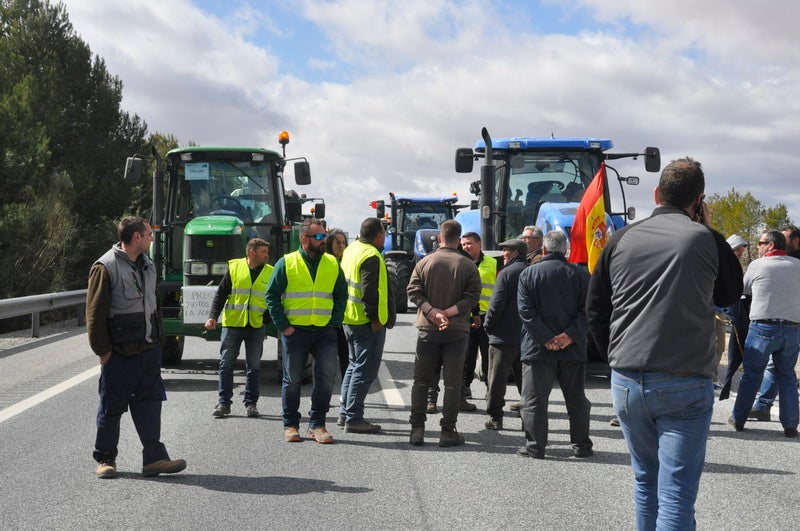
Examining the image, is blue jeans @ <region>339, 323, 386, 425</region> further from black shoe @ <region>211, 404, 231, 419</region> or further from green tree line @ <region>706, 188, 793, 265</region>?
green tree line @ <region>706, 188, 793, 265</region>

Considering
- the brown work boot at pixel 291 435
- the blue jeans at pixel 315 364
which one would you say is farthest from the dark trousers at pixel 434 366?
the brown work boot at pixel 291 435

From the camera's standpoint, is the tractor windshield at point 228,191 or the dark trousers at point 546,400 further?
the tractor windshield at point 228,191

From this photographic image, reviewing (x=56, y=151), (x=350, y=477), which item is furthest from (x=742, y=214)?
(x=350, y=477)

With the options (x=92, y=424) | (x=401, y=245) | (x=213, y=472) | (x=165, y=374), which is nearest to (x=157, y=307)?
(x=213, y=472)

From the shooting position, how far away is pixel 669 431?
14.1ft

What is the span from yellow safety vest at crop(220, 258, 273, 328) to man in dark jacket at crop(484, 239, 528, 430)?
243cm

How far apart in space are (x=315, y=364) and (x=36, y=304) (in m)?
9.46

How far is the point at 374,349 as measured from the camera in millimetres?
9211

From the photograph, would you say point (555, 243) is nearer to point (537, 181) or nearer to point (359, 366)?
point (359, 366)

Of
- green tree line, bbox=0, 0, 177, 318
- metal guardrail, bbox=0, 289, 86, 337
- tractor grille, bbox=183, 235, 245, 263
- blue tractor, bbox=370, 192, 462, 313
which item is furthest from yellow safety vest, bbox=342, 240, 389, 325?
green tree line, bbox=0, 0, 177, 318

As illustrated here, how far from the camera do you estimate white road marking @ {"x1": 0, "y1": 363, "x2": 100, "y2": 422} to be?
962 cm

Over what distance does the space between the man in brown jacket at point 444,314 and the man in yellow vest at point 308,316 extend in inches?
29.1

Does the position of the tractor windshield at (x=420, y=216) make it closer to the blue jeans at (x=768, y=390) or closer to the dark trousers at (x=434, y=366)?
the blue jeans at (x=768, y=390)

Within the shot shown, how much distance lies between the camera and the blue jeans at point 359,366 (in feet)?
29.6
